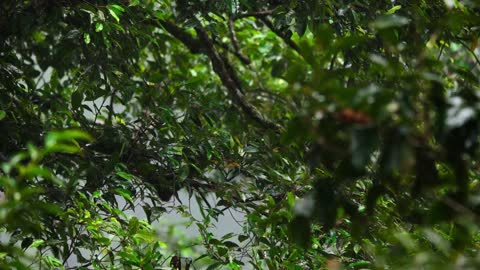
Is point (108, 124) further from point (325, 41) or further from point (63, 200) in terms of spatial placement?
point (325, 41)

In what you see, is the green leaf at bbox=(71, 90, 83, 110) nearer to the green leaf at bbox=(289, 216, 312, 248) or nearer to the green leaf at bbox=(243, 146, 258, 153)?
the green leaf at bbox=(243, 146, 258, 153)

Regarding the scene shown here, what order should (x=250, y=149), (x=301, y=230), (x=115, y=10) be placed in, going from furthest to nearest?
(x=250, y=149) → (x=115, y=10) → (x=301, y=230)

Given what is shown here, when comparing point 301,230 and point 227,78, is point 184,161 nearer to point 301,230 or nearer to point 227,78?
point 227,78

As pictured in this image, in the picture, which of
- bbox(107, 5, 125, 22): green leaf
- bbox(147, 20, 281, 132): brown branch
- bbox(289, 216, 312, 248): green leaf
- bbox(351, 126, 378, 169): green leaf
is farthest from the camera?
bbox(147, 20, 281, 132): brown branch

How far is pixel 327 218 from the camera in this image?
699mm

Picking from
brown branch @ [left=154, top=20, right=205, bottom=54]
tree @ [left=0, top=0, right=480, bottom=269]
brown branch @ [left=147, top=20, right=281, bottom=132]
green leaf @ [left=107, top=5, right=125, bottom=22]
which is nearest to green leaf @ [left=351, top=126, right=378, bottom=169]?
tree @ [left=0, top=0, right=480, bottom=269]

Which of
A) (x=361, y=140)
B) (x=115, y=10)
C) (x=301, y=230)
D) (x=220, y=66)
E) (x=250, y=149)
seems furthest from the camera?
(x=220, y=66)

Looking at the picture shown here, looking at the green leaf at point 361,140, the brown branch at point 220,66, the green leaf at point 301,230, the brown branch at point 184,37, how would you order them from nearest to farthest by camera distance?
1. the green leaf at point 361,140
2. the green leaf at point 301,230
3. the brown branch at point 220,66
4. the brown branch at point 184,37

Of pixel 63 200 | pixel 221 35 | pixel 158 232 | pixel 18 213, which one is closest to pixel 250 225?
pixel 158 232

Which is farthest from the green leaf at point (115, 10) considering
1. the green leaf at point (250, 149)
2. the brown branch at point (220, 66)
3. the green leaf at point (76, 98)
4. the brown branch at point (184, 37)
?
the brown branch at point (184, 37)

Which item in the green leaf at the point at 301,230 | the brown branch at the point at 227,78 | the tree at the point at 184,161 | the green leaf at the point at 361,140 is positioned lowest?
the green leaf at the point at 361,140

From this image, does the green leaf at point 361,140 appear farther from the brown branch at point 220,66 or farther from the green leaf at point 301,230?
the brown branch at point 220,66

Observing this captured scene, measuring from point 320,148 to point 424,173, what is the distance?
96 millimetres

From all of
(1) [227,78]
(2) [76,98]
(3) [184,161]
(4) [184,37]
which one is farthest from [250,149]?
(4) [184,37]
